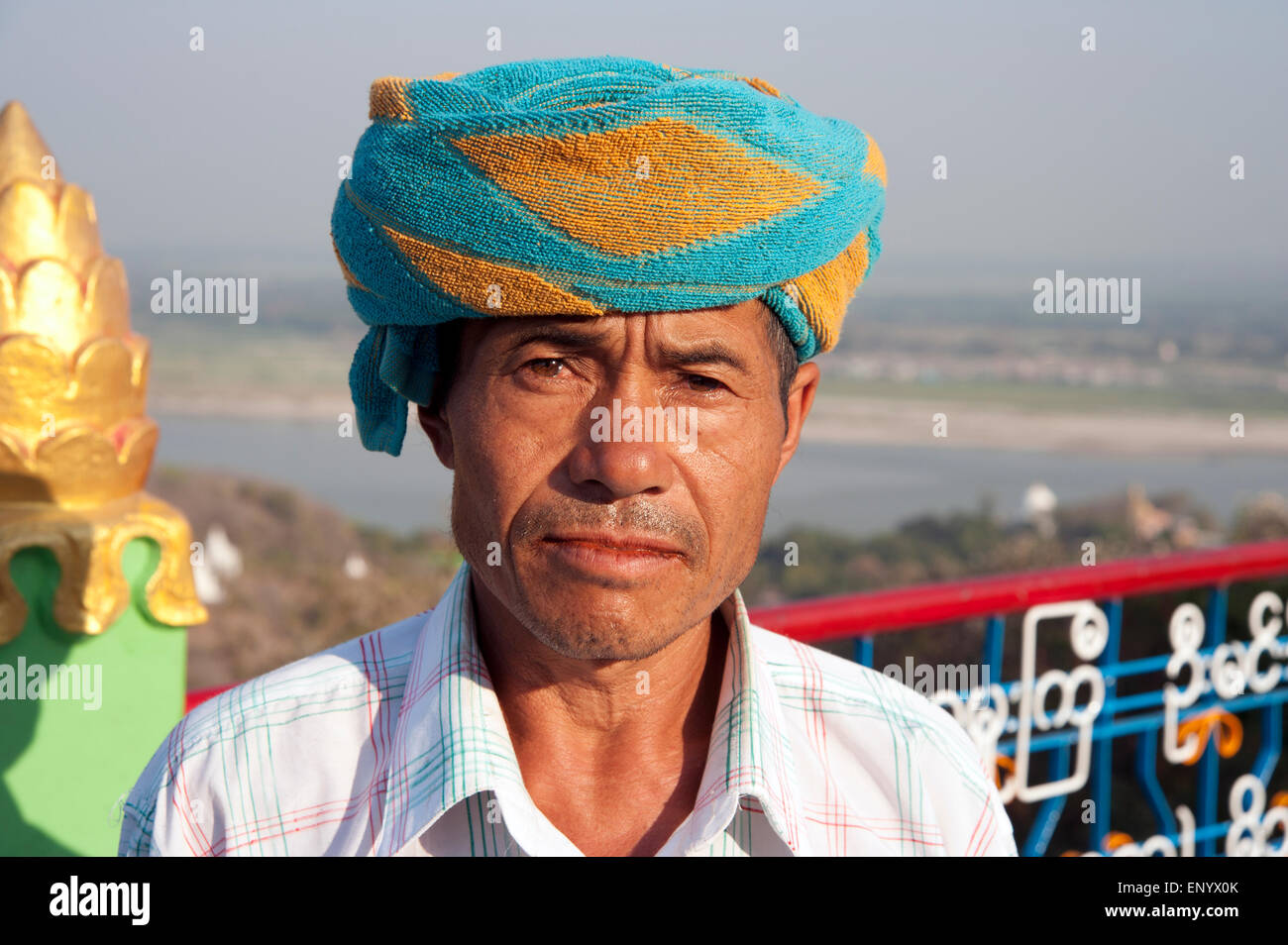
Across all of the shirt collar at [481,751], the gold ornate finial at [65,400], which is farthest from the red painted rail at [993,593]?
the shirt collar at [481,751]

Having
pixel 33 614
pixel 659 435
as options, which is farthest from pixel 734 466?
pixel 33 614

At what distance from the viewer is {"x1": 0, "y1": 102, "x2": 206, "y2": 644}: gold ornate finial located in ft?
7.70

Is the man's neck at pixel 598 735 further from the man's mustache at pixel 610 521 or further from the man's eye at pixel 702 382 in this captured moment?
the man's eye at pixel 702 382

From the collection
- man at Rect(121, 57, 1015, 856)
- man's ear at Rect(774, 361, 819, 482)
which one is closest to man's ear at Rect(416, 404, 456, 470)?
man at Rect(121, 57, 1015, 856)

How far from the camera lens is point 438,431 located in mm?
1908

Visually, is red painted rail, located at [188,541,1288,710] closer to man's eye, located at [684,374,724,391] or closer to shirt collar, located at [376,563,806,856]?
shirt collar, located at [376,563,806,856]

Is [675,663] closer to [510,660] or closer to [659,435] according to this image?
[510,660]

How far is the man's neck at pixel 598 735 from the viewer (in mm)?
1783

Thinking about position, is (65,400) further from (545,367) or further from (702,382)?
(702,382)

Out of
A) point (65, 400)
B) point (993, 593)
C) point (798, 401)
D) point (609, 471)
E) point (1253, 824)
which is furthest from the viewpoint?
point (1253, 824)

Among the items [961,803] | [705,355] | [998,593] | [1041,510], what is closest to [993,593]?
[998,593]

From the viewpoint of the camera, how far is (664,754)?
1849mm

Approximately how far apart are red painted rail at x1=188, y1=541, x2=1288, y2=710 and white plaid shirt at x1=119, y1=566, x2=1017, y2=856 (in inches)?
28.7

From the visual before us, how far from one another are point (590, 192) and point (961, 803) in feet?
3.48
